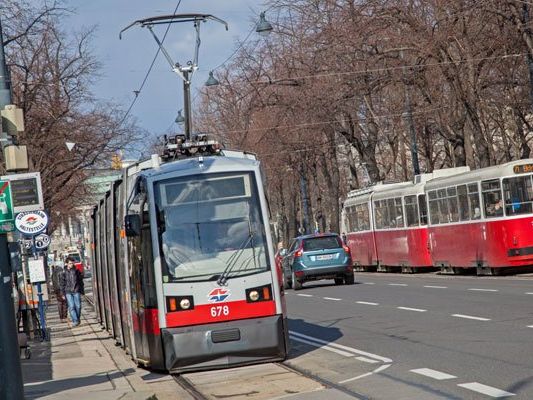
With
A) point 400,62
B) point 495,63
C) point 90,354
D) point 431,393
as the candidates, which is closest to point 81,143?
point 400,62

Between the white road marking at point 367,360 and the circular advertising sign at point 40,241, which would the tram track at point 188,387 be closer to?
the white road marking at point 367,360

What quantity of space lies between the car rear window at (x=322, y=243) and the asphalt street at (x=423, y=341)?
6309 mm

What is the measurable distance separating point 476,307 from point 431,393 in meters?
10.1

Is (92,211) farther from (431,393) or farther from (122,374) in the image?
(431,393)

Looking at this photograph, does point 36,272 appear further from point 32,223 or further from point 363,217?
point 363,217

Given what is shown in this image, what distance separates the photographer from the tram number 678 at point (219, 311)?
1496cm

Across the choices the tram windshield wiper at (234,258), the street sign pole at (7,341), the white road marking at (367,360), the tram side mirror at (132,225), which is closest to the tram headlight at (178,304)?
the tram windshield wiper at (234,258)

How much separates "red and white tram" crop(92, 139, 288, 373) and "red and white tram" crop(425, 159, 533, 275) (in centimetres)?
1721

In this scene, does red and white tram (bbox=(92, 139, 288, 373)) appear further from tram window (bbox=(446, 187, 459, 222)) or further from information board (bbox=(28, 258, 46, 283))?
tram window (bbox=(446, 187, 459, 222))

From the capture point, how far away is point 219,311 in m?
15.0

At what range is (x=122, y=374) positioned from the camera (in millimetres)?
16109

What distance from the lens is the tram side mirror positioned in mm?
15344

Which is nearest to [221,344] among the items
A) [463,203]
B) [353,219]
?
[463,203]

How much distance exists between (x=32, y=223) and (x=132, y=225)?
10.3m
